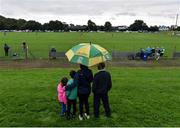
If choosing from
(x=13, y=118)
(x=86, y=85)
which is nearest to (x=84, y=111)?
(x=86, y=85)

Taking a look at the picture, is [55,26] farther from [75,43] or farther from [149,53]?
[149,53]

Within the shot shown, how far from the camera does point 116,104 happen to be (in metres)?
9.88

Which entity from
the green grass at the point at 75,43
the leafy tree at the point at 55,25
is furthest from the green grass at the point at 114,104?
the leafy tree at the point at 55,25

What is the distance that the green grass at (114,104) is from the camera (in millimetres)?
8094

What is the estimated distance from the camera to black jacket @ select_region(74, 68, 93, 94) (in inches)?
307

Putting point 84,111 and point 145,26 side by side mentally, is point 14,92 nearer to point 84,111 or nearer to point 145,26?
point 84,111

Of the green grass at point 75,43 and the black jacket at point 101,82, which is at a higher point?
the black jacket at point 101,82

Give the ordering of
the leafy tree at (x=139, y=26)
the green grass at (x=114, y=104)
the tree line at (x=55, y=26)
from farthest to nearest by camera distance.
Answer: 1. the leafy tree at (x=139, y=26)
2. the tree line at (x=55, y=26)
3. the green grass at (x=114, y=104)

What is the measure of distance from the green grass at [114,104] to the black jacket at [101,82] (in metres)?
0.90

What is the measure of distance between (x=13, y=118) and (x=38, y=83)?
17.0ft

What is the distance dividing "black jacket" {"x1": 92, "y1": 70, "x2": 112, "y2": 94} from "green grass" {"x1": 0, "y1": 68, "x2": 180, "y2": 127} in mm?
897

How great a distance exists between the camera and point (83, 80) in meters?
7.87

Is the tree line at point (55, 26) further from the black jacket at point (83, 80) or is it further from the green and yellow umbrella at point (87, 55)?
the black jacket at point (83, 80)

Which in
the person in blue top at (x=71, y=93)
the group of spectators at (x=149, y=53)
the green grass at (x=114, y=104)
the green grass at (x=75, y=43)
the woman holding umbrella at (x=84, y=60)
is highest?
the woman holding umbrella at (x=84, y=60)
